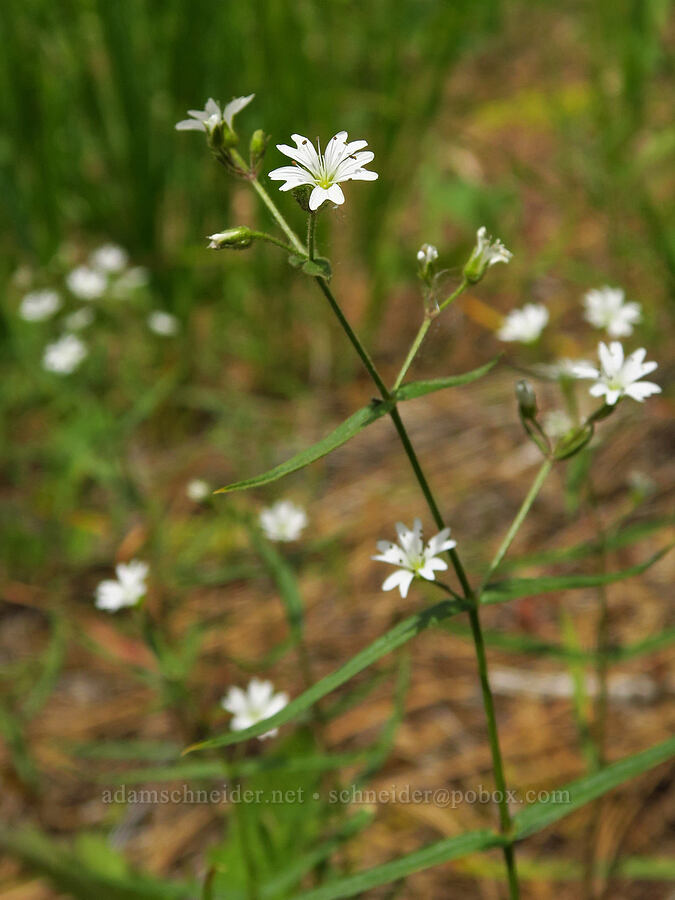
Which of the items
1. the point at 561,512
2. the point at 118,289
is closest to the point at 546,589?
the point at 561,512

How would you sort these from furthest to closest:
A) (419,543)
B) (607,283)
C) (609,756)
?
(607,283) → (609,756) → (419,543)

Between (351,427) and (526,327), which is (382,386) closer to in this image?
(351,427)

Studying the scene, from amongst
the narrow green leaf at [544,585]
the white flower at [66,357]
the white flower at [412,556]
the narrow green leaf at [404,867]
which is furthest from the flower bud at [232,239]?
the white flower at [66,357]

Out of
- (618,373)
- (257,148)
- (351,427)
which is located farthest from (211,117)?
(618,373)

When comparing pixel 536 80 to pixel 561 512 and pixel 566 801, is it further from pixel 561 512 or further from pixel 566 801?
pixel 566 801

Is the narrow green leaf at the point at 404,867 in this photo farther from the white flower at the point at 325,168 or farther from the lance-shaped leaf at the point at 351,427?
the white flower at the point at 325,168

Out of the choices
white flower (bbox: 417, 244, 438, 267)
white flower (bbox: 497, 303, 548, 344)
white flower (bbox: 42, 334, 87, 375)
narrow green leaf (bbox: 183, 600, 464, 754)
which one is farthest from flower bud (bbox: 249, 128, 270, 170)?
white flower (bbox: 42, 334, 87, 375)
